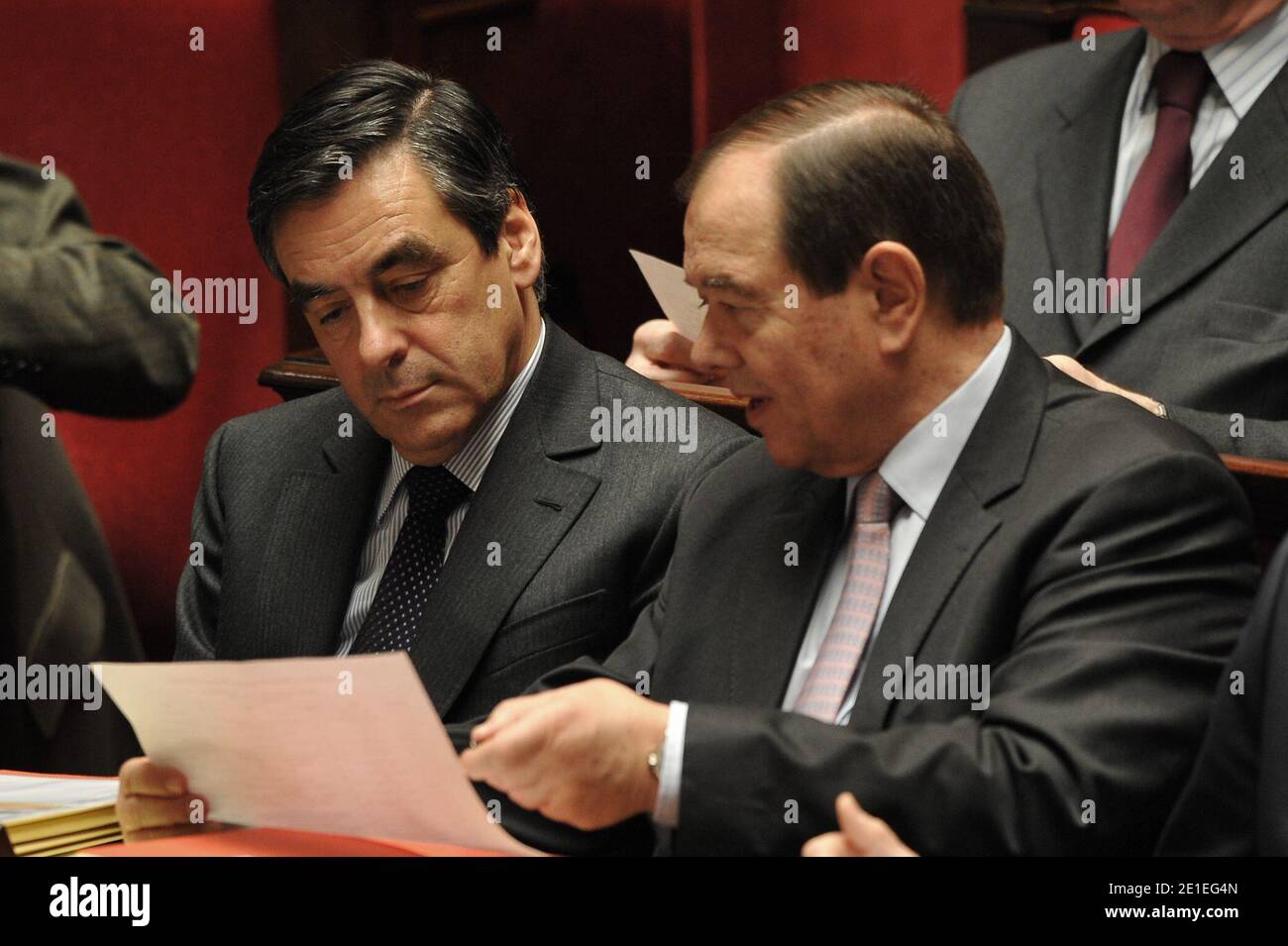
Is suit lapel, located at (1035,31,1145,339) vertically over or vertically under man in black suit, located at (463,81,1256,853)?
over

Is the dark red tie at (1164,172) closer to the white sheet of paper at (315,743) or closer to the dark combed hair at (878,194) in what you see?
the dark combed hair at (878,194)

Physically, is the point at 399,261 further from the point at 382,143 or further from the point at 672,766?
the point at 672,766

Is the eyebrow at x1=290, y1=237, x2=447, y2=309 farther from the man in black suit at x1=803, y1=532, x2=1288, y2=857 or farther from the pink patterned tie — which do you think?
the man in black suit at x1=803, y1=532, x2=1288, y2=857

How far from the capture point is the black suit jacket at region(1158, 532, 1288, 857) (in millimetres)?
1285

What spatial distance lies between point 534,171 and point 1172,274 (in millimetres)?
1641

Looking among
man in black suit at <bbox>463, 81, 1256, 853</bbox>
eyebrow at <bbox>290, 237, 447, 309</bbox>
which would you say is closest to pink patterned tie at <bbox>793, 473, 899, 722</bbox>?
man in black suit at <bbox>463, 81, 1256, 853</bbox>

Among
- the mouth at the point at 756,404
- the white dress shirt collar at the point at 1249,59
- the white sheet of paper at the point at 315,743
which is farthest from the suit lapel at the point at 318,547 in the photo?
the white dress shirt collar at the point at 1249,59

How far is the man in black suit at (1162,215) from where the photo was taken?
87.5 inches

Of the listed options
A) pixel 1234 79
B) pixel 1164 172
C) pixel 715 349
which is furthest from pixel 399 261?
pixel 1234 79

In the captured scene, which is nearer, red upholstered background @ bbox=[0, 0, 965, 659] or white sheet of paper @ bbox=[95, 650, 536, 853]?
white sheet of paper @ bbox=[95, 650, 536, 853]

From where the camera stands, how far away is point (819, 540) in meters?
1.73

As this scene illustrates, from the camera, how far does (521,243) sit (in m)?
2.29

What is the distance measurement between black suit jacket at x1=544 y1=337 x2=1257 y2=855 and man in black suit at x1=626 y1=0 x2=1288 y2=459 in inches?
17.8

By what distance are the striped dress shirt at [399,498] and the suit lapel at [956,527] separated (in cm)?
74
